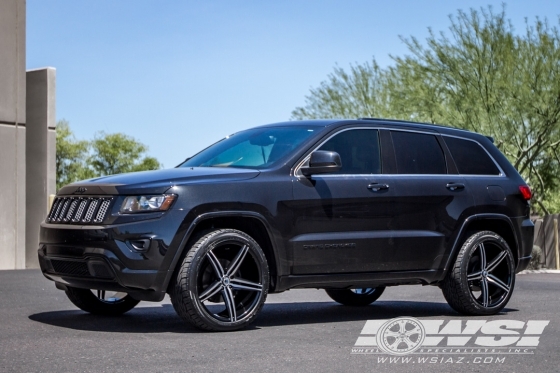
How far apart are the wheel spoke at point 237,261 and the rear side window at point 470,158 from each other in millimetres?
2846

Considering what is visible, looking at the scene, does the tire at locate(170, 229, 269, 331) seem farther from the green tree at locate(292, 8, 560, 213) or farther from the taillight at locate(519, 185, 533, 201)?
the green tree at locate(292, 8, 560, 213)

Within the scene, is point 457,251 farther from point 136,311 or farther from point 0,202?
point 0,202

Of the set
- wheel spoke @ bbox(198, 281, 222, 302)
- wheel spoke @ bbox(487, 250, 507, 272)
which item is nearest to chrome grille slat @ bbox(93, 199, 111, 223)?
wheel spoke @ bbox(198, 281, 222, 302)

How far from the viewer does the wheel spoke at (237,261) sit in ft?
25.6

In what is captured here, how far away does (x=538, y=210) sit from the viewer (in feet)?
134

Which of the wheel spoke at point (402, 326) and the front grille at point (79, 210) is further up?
the front grille at point (79, 210)

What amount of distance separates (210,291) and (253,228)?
0.77 meters

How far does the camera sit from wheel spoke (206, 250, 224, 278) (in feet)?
25.2

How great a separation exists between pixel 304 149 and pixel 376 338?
192 cm

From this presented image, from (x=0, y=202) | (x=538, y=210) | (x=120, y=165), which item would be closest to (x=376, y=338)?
(x=0, y=202)

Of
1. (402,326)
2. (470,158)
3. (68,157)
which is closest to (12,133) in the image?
(470,158)

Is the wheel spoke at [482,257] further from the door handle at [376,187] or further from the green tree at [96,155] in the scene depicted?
the green tree at [96,155]

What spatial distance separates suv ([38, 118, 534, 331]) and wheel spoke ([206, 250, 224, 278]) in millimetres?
11

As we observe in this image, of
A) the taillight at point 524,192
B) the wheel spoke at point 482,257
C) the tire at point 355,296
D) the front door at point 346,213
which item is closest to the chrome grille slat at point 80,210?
the front door at point 346,213
